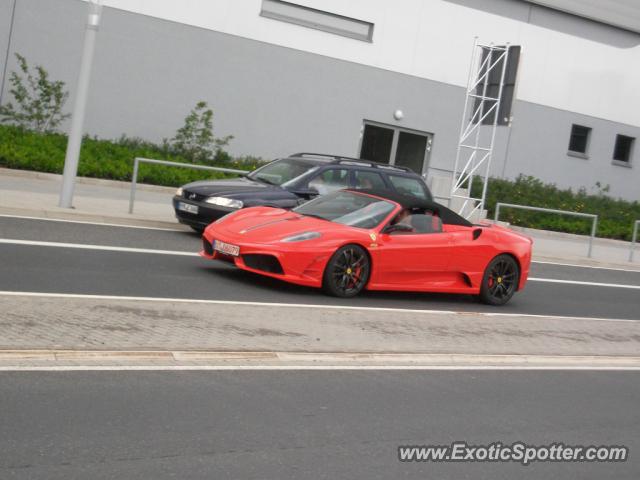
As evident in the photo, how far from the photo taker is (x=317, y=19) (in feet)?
95.7

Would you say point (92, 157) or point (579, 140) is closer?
point (92, 157)

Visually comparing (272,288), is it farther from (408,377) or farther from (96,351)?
(96,351)

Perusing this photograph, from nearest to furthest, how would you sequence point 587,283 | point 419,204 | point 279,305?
1. point 279,305
2. point 419,204
3. point 587,283

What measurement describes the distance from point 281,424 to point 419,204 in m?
7.30

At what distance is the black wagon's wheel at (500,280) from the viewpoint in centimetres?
1469

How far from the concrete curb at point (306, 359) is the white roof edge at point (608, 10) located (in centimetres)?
2340

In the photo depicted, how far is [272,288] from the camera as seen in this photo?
13320mm

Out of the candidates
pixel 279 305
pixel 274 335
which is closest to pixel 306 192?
pixel 279 305

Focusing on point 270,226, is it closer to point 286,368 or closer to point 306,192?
point 306,192

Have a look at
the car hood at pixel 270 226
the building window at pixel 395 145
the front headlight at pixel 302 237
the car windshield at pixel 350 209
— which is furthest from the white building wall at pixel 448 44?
the front headlight at pixel 302 237

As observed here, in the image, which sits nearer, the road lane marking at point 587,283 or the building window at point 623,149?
the road lane marking at point 587,283

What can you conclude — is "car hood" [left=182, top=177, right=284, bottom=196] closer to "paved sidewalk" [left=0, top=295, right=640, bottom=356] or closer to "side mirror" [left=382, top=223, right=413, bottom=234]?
"side mirror" [left=382, top=223, right=413, bottom=234]

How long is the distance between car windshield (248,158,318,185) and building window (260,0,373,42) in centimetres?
1073

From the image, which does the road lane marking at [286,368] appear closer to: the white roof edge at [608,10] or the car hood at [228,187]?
the car hood at [228,187]
